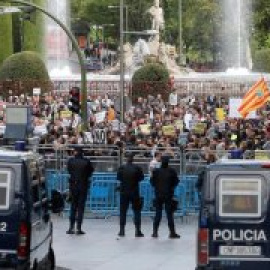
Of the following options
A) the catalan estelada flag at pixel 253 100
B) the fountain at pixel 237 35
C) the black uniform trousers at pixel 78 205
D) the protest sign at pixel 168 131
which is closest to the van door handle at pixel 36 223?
the black uniform trousers at pixel 78 205

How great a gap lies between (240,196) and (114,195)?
13.6 meters

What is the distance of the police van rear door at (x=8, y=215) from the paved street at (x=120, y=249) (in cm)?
438

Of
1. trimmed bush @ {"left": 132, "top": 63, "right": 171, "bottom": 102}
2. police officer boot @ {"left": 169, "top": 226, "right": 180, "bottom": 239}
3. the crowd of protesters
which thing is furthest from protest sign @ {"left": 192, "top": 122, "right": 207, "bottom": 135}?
trimmed bush @ {"left": 132, "top": 63, "right": 171, "bottom": 102}

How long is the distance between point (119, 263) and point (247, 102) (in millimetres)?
14882

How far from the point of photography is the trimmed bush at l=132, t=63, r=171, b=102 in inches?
2525

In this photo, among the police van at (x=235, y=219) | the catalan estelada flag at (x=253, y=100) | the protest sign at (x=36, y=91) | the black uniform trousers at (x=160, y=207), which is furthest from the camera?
the protest sign at (x=36, y=91)

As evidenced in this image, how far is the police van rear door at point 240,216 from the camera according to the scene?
18.1 metres

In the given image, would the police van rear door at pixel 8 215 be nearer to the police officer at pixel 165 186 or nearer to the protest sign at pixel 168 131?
the police officer at pixel 165 186

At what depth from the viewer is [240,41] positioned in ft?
290

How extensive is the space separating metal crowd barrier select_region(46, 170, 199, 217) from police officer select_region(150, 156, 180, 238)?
3.03 m

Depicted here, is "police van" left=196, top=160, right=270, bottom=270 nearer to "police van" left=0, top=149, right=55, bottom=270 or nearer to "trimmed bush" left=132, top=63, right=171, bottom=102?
→ "police van" left=0, top=149, right=55, bottom=270

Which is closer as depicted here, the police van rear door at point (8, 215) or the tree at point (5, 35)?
the police van rear door at point (8, 215)

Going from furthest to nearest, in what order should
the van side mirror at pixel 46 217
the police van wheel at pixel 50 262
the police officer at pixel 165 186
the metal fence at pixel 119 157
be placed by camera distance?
the metal fence at pixel 119 157, the police officer at pixel 165 186, the police van wheel at pixel 50 262, the van side mirror at pixel 46 217

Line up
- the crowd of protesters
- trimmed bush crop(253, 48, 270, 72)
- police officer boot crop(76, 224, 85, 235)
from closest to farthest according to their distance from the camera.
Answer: police officer boot crop(76, 224, 85, 235)
the crowd of protesters
trimmed bush crop(253, 48, 270, 72)
